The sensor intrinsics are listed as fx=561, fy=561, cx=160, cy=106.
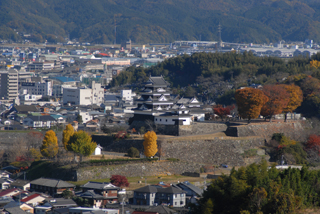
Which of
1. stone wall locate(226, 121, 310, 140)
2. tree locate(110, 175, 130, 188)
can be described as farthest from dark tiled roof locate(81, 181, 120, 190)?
stone wall locate(226, 121, 310, 140)

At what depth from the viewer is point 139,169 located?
3075cm

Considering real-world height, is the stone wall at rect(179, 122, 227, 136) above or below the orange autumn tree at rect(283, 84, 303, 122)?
below

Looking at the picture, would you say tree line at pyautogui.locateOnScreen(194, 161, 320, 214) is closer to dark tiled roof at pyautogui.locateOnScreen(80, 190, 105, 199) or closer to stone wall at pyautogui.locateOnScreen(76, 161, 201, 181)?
dark tiled roof at pyautogui.locateOnScreen(80, 190, 105, 199)

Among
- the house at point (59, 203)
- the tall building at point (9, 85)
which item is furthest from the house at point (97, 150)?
the tall building at point (9, 85)

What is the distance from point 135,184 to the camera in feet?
94.5

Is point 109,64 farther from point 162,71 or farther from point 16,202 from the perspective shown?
point 16,202

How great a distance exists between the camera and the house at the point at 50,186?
90.1 ft

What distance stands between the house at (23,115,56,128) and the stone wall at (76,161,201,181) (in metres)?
21.0

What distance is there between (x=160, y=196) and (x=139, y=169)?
15.0ft

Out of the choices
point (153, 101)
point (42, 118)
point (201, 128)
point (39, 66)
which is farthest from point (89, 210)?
point (39, 66)

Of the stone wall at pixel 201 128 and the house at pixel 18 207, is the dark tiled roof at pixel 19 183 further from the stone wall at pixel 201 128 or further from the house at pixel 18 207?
the stone wall at pixel 201 128

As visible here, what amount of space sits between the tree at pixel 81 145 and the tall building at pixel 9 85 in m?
48.0

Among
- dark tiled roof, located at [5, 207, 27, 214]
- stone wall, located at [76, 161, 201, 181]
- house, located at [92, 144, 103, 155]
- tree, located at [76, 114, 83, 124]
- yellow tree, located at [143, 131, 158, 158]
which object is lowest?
dark tiled roof, located at [5, 207, 27, 214]

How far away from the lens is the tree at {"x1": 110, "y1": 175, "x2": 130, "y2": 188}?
28.0 m
